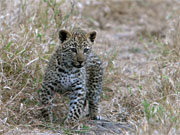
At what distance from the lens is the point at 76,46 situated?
7.03 m

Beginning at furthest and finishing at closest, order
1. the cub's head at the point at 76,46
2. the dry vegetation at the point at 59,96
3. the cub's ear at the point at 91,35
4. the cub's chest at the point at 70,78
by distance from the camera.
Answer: the cub's ear at the point at 91,35
the cub's chest at the point at 70,78
the cub's head at the point at 76,46
the dry vegetation at the point at 59,96

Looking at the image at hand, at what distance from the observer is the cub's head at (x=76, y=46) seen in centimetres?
698

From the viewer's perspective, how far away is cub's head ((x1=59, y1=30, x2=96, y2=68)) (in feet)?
22.9

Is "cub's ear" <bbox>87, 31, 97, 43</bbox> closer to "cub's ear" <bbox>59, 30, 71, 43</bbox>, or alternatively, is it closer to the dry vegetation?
"cub's ear" <bbox>59, 30, 71, 43</bbox>

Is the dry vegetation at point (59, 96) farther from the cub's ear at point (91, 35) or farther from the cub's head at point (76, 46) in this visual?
the cub's ear at point (91, 35)

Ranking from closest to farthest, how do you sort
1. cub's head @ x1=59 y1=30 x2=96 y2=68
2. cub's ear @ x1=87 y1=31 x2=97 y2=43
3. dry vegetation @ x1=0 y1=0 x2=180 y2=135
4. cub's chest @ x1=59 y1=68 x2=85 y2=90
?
dry vegetation @ x1=0 y1=0 x2=180 y2=135
cub's head @ x1=59 y1=30 x2=96 y2=68
cub's chest @ x1=59 y1=68 x2=85 y2=90
cub's ear @ x1=87 y1=31 x2=97 y2=43

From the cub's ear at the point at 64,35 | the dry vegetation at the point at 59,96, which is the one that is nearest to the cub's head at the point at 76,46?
the cub's ear at the point at 64,35

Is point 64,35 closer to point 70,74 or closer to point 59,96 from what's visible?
point 70,74

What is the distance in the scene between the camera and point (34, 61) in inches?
317

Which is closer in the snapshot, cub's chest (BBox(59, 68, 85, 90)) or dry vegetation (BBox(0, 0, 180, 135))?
dry vegetation (BBox(0, 0, 180, 135))

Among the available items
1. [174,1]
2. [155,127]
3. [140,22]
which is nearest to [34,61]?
[155,127]

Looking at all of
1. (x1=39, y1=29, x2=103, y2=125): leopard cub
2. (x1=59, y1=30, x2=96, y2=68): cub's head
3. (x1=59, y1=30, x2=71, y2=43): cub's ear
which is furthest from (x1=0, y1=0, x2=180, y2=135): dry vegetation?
(x1=59, y1=30, x2=71, y2=43): cub's ear

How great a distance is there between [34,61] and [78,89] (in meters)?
1.26

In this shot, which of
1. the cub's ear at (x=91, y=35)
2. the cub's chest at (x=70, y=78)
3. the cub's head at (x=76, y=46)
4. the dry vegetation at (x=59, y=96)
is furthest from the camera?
the cub's ear at (x=91, y=35)
